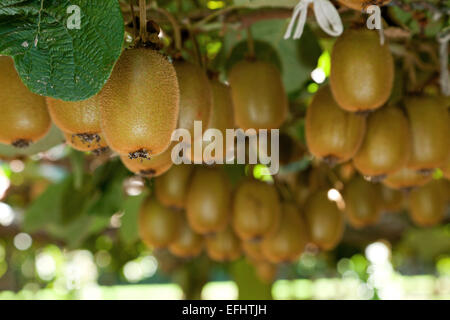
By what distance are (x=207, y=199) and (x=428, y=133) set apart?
0.53m

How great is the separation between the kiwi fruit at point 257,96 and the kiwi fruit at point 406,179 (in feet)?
1.03

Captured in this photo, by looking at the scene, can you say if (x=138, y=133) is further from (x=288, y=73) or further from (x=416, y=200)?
(x=416, y=200)

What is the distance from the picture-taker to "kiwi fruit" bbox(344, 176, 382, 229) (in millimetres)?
1625

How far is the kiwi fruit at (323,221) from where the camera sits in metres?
1.51

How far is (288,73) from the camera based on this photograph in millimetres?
1457

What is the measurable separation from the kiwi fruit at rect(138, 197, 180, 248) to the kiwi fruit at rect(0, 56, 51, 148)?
692 mm

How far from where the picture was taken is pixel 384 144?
105 centimetres

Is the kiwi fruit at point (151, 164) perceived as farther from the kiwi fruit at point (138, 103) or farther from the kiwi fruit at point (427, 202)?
the kiwi fruit at point (427, 202)

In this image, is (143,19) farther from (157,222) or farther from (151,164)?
(157,222)

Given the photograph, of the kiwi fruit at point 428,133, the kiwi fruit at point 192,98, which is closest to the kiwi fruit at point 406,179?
the kiwi fruit at point 428,133

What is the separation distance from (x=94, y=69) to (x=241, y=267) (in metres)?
1.82

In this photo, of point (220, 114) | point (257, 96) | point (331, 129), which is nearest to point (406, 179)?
point (331, 129)

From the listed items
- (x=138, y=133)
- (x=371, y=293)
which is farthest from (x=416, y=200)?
(x=371, y=293)
